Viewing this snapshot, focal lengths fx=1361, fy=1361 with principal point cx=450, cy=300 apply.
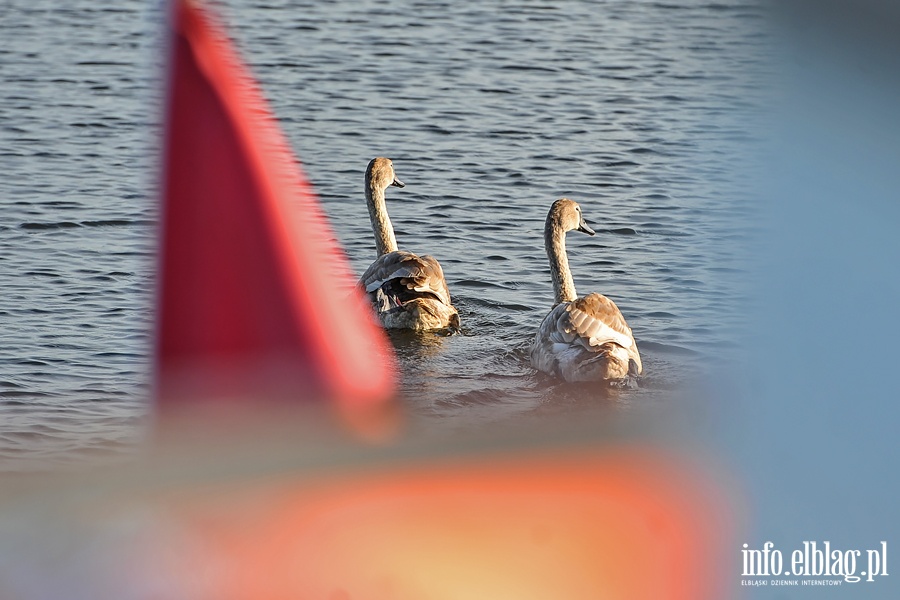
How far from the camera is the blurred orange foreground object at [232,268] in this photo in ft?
4.76

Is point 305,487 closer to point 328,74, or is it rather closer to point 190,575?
point 190,575

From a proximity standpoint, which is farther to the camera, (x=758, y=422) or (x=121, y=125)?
(x=121, y=125)

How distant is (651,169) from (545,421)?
1012cm

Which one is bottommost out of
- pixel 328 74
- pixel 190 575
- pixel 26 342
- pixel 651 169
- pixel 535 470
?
pixel 190 575

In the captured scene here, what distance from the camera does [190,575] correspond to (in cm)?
132

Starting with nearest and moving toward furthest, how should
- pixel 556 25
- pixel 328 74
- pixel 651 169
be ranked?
pixel 651 169 < pixel 328 74 < pixel 556 25

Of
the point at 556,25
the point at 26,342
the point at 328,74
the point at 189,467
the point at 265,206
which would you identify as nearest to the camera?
the point at 189,467

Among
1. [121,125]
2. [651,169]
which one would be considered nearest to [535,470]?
[651,169]

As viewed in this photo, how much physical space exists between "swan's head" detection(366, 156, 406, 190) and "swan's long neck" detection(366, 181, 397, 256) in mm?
69

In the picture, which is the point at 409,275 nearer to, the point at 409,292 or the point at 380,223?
the point at 409,292

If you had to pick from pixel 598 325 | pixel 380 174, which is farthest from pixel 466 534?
pixel 380 174

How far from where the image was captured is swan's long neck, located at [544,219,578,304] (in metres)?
8.46

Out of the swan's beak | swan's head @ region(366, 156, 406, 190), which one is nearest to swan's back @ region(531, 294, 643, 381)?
the swan's beak

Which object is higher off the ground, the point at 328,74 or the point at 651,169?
the point at 328,74
